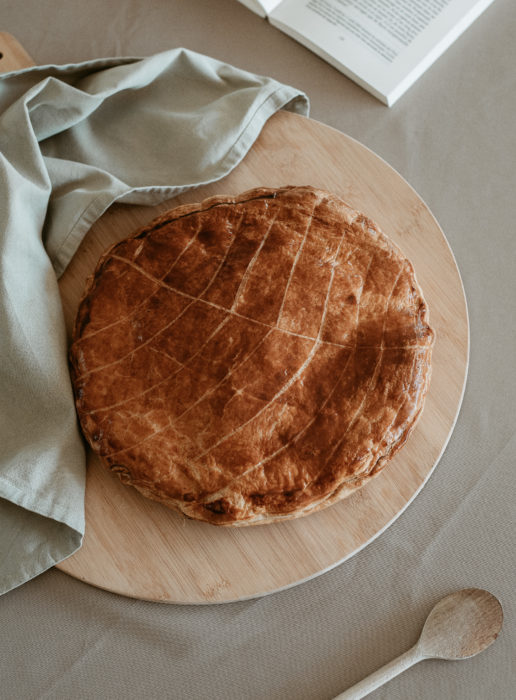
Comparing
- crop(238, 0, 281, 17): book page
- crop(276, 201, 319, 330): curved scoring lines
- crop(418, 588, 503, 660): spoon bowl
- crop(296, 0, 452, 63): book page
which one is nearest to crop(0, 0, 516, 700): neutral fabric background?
crop(418, 588, 503, 660): spoon bowl

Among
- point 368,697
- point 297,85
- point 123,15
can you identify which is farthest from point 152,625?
point 123,15

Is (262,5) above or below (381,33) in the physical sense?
below

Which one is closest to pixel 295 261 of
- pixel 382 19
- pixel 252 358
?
pixel 252 358

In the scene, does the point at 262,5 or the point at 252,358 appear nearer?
the point at 252,358

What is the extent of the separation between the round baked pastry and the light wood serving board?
7 centimetres

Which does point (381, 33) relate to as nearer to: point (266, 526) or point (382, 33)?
point (382, 33)

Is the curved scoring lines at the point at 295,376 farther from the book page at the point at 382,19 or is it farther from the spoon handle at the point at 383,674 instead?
the book page at the point at 382,19

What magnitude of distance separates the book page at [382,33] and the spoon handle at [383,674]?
130cm

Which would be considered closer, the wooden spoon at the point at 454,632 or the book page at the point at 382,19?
the wooden spoon at the point at 454,632

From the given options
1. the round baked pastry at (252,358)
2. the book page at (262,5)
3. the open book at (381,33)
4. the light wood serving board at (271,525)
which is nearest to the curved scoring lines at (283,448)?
the round baked pastry at (252,358)

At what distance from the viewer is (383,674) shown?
4.09 feet

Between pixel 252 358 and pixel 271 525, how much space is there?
1.09ft

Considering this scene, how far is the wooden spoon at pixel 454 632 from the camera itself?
1.25m

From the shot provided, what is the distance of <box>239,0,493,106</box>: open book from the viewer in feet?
5.47
